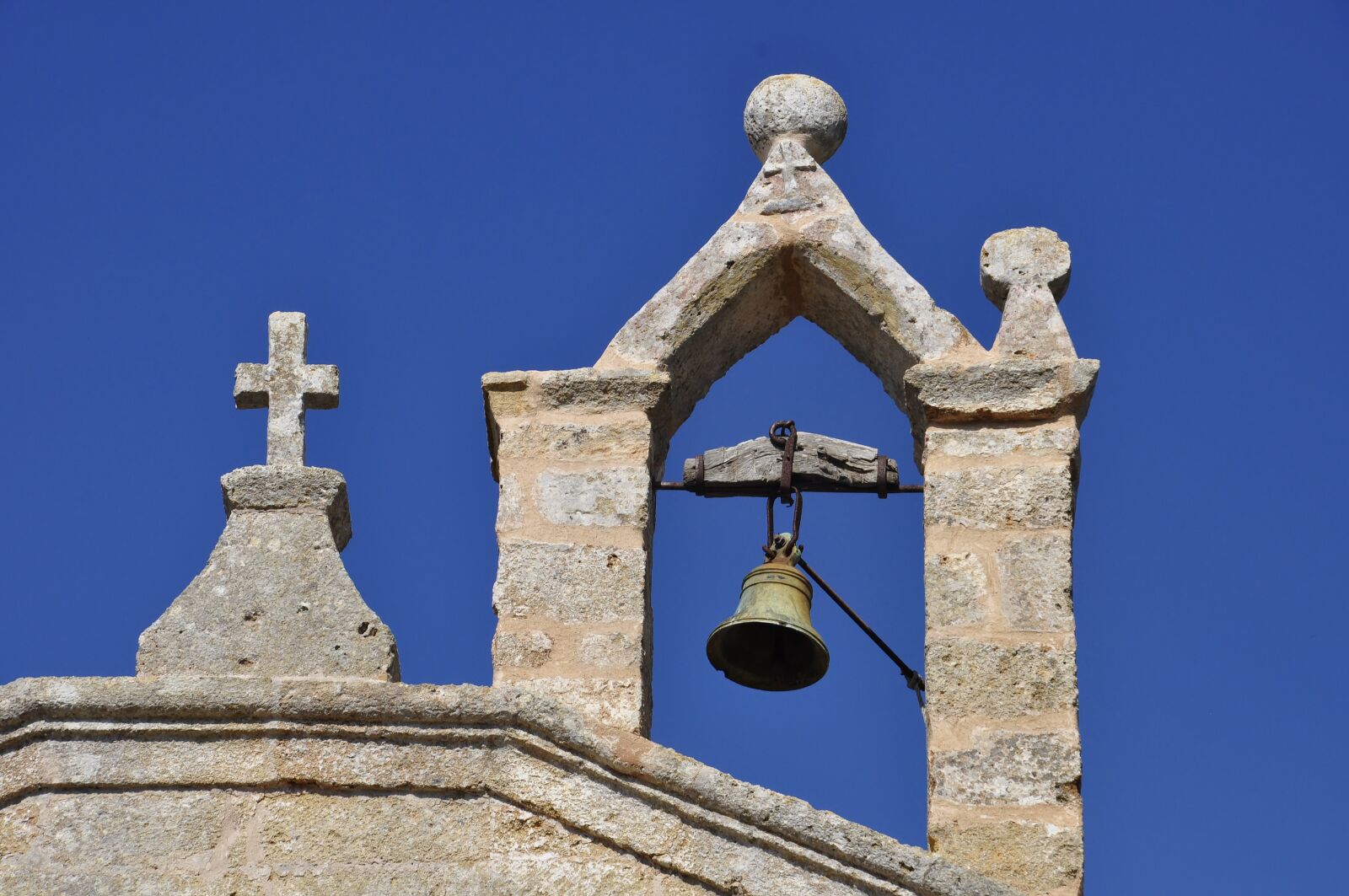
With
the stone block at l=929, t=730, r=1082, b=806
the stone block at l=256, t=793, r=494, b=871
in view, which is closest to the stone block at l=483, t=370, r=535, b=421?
the stone block at l=929, t=730, r=1082, b=806

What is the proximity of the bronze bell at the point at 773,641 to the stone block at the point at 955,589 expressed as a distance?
41 cm

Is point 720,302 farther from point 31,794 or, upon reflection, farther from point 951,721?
point 31,794

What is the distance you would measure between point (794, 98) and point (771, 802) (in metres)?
3.20

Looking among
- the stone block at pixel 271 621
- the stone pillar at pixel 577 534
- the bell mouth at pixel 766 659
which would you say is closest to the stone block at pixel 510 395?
the stone pillar at pixel 577 534

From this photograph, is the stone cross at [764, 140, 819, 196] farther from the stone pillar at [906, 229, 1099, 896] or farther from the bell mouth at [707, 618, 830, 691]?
the bell mouth at [707, 618, 830, 691]

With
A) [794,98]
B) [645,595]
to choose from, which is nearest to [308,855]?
[645,595]

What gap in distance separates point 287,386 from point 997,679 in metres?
2.06

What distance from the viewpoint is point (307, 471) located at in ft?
24.6

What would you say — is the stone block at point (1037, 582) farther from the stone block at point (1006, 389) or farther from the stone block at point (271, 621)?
the stone block at point (271, 621)

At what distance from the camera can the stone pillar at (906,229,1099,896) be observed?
7.34m

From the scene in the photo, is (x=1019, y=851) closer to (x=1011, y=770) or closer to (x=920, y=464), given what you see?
(x=1011, y=770)

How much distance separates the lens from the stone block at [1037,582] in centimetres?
770

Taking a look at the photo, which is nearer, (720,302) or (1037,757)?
(1037,757)

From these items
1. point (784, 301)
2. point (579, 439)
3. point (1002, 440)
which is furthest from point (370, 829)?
point (784, 301)
